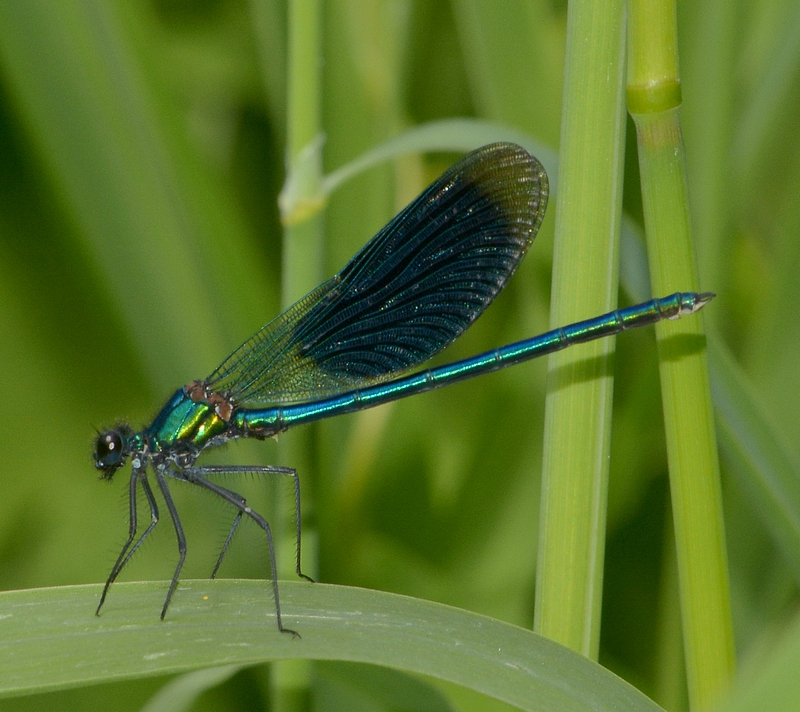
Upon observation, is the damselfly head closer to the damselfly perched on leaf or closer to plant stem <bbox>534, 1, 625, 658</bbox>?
the damselfly perched on leaf

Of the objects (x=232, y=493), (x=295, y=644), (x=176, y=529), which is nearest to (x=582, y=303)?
(x=295, y=644)

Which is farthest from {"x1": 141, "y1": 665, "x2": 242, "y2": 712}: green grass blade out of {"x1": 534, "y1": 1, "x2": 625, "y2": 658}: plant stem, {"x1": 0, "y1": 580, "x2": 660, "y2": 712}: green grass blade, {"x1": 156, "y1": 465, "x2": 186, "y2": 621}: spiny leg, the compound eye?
the compound eye

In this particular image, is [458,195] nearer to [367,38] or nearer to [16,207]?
[367,38]

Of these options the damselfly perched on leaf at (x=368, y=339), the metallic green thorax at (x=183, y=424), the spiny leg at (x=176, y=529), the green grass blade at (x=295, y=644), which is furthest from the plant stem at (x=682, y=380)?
the metallic green thorax at (x=183, y=424)

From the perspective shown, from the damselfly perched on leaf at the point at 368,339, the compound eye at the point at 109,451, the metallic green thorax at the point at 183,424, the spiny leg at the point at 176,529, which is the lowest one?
the spiny leg at the point at 176,529

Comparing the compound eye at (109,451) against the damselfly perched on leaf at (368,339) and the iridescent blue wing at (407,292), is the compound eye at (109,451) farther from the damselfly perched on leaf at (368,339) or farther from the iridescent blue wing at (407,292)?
the iridescent blue wing at (407,292)

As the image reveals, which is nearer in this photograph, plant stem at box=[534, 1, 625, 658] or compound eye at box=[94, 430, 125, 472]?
plant stem at box=[534, 1, 625, 658]
